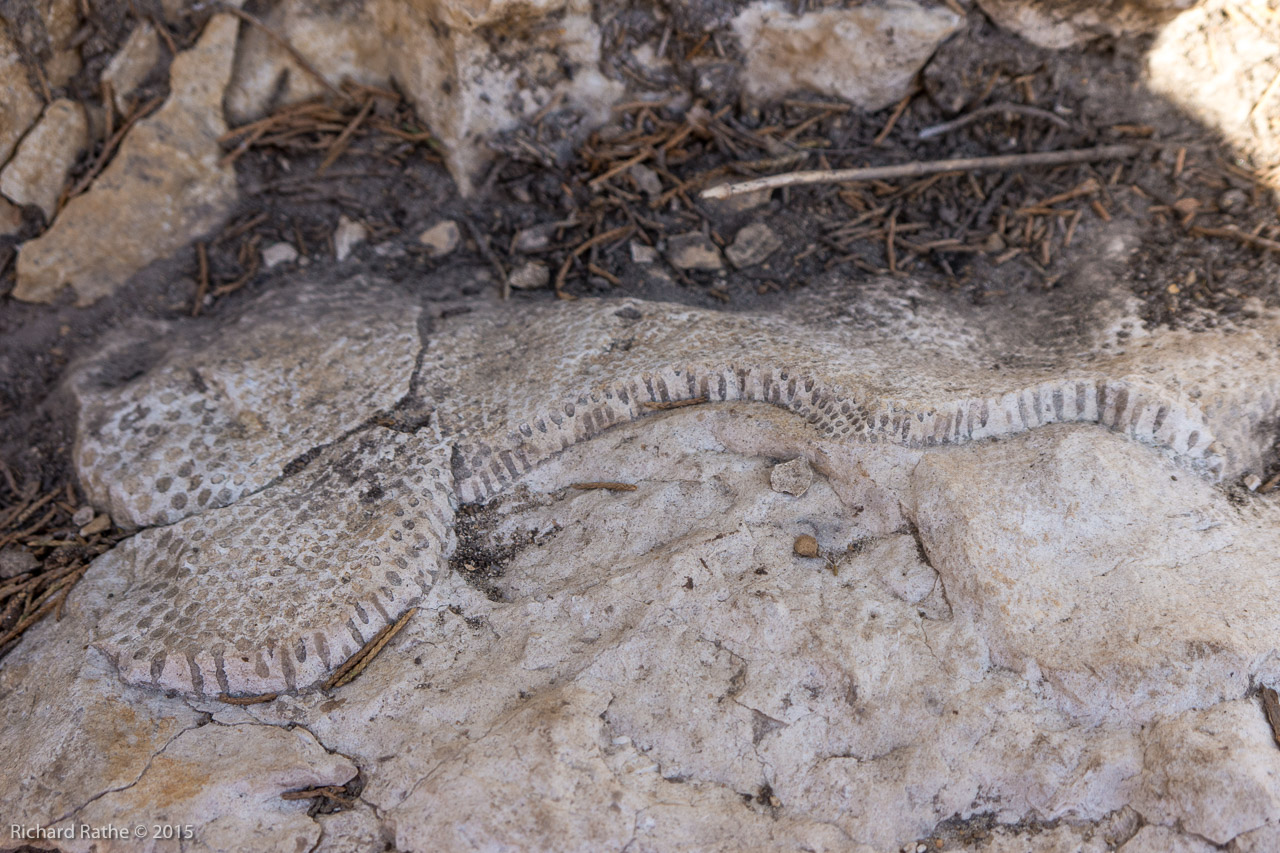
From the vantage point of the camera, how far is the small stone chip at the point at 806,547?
2.14 metres

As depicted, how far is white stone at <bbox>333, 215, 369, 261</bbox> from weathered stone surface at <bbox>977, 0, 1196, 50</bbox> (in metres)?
2.45

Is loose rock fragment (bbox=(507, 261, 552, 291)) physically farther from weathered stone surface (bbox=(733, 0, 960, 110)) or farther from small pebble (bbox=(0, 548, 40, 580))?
small pebble (bbox=(0, 548, 40, 580))

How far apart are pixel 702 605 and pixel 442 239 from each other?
1.89 meters

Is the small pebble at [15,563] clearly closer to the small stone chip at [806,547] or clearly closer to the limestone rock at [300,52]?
the limestone rock at [300,52]

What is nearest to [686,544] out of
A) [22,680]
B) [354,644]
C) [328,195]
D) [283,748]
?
[354,644]

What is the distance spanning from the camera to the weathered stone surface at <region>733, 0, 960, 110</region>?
304 cm

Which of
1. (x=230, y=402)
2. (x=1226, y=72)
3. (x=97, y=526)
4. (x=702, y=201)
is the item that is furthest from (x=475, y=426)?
(x=1226, y=72)

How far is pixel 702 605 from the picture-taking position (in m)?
2.06

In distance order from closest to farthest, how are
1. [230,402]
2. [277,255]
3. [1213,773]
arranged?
[1213,773] < [230,402] < [277,255]

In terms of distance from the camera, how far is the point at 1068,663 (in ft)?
6.21

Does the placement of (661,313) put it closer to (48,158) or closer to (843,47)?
(843,47)

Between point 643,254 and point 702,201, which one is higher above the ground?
point 702,201

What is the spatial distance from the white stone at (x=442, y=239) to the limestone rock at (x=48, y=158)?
49.3 inches

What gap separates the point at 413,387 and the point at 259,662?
0.92 meters
